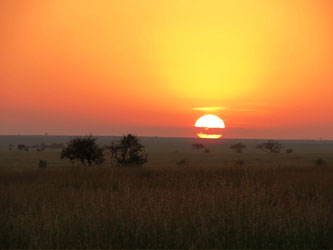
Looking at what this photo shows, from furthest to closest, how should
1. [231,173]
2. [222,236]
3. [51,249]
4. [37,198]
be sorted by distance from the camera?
[231,173] < [37,198] < [222,236] < [51,249]

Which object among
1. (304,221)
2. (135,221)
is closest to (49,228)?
(135,221)

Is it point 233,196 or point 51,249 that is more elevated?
point 233,196

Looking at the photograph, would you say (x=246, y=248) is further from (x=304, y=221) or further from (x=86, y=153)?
(x=86, y=153)

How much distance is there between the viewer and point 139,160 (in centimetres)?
3203

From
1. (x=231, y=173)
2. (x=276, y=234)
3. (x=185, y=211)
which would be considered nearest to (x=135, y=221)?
(x=185, y=211)

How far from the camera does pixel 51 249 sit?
21.6 ft

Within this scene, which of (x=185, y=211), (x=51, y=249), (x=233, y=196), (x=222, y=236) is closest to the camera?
(x=51, y=249)

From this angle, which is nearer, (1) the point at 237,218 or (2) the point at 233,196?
(1) the point at 237,218

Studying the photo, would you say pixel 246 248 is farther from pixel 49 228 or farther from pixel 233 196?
pixel 49 228

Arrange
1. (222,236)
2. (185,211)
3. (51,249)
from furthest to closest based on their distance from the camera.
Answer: (185,211) < (222,236) < (51,249)

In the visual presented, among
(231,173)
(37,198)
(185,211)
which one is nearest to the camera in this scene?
(185,211)

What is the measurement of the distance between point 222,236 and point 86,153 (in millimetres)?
25984

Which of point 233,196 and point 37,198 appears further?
point 37,198

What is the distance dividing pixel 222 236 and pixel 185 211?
132cm
